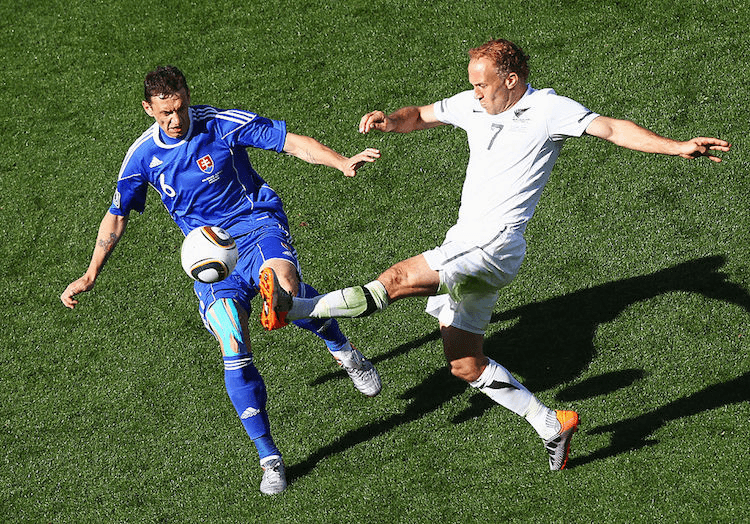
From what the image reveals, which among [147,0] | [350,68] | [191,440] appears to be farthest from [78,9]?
[191,440]

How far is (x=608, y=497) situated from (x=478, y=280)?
1619 millimetres

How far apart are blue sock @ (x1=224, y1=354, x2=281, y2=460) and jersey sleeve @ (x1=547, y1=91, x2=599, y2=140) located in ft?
7.99

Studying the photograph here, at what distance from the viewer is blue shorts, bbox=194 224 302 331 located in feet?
19.7

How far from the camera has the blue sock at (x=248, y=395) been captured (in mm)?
5926

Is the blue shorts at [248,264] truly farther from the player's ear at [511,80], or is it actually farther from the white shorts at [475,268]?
the player's ear at [511,80]

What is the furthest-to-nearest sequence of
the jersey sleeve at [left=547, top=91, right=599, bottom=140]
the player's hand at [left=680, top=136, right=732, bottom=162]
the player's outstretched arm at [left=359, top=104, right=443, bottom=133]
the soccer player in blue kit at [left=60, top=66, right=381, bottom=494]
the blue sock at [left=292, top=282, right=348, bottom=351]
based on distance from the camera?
the blue sock at [left=292, top=282, right=348, bottom=351]
the soccer player in blue kit at [left=60, top=66, right=381, bottom=494]
the player's outstretched arm at [left=359, top=104, right=443, bottom=133]
the jersey sleeve at [left=547, top=91, right=599, bottom=140]
the player's hand at [left=680, top=136, right=732, bottom=162]

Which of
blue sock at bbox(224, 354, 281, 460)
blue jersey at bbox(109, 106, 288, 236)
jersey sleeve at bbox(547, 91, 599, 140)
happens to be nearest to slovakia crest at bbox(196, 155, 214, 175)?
blue jersey at bbox(109, 106, 288, 236)

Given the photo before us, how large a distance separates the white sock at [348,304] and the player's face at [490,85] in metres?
1.28

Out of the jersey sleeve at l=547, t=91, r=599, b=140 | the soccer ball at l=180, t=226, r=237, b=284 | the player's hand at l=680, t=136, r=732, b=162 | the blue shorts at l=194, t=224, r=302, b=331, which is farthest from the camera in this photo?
the blue shorts at l=194, t=224, r=302, b=331

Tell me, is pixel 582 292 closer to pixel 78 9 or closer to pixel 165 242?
pixel 165 242

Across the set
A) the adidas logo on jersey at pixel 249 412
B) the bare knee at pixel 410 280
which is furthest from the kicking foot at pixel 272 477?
the bare knee at pixel 410 280

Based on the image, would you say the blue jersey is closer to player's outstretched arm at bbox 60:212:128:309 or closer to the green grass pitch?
player's outstretched arm at bbox 60:212:128:309

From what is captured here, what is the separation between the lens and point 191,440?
6.63 meters

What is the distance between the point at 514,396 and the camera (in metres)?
5.81
